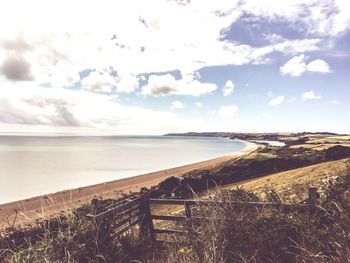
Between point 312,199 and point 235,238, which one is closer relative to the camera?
point 235,238

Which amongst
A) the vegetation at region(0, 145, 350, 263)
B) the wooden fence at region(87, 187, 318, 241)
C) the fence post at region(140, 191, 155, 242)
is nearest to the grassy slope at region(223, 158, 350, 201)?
the wooden fence at region(87, 187, 318, 241)

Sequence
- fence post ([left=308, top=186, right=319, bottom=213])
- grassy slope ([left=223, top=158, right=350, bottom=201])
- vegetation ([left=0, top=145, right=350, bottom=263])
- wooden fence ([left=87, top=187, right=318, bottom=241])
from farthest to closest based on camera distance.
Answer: grassy slope ([left=223, top=158, right=350, bottom=201]) → wooden fence ([left=87, top=187, right=318, bottom=241]) → fence post ([left=308, top=186, right=319, bottom=213]) → vegetation ([left=0, top=145, right=350, bottom=263])

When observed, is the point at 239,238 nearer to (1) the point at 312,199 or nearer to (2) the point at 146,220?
(1) the point at 312,199

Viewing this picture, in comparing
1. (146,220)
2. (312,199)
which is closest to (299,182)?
(146,220)

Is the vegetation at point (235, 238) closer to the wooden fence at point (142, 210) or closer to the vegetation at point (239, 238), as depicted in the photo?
the vegetation at point (239, 238)

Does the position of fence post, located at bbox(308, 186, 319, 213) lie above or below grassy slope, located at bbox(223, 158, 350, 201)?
above

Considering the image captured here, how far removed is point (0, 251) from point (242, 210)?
14.9ft

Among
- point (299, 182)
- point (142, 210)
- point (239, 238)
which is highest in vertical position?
point (239, 238)

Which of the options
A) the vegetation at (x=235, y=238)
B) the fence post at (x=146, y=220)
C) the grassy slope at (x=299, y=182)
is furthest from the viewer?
the grassy slope at (x=299, y=182)

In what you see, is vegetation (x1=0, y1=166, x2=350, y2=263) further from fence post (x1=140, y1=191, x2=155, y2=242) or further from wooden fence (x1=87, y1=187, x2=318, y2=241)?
fence post (x1=140, y1=191, x2=155, y2=242)

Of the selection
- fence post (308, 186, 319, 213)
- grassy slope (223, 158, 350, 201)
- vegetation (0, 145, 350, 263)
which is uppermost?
fence post (308, 186, 319, 213)

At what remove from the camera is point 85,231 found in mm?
6855

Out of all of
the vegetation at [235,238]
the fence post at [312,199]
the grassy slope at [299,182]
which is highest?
the fence post at [312,199]

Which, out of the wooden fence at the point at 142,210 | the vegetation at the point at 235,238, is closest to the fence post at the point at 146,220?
the wooden fence at the point at 142,210
